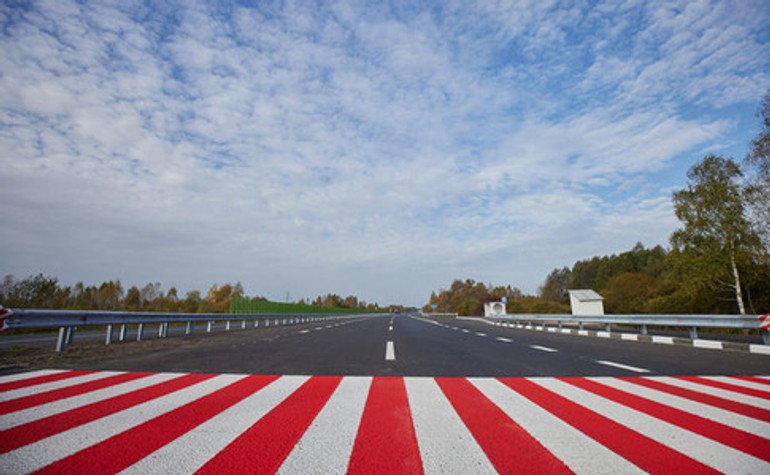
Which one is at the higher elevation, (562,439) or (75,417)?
(75,417)

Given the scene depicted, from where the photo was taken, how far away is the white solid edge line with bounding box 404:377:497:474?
7.01 ft

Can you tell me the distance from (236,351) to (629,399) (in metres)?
7.46

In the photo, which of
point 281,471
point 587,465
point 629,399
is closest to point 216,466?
point 281,471

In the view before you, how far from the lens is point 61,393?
147 inches

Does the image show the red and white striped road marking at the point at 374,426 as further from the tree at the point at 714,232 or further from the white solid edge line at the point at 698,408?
the tree at the point at 714,232

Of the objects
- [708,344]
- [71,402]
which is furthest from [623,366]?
[71,402]

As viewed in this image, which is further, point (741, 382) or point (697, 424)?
point (741, 382)

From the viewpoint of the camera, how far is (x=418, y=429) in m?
2.82

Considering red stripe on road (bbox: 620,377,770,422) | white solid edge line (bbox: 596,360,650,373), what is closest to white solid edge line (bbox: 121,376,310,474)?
red stripe on road (bbox: 620,377,770,422)

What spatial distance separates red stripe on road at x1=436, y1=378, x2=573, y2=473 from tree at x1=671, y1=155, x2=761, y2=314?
88.8 feet

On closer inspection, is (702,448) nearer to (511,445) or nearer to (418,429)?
(511,445)

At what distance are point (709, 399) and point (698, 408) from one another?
60 centimetres

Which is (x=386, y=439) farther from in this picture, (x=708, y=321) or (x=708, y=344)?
(x=708, y=321)

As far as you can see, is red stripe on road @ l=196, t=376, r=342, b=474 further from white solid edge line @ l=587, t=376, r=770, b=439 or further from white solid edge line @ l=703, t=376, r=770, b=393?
white solid edge line @ l=703, t=376, r=770, b=393
